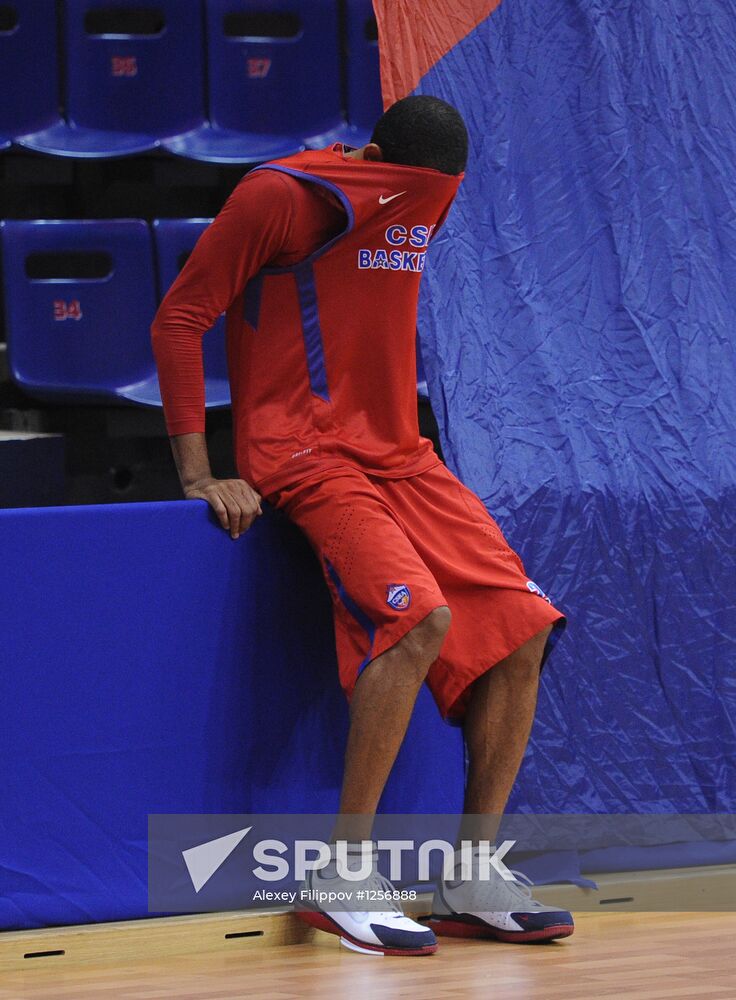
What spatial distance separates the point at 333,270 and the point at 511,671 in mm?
650

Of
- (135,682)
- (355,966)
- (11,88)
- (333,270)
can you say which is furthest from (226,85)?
(355,966)

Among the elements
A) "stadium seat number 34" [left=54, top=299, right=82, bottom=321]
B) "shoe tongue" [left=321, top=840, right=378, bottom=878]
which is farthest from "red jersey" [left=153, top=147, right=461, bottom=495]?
"stadium seat number 34" [left=54, top=299, right=82, bottom=321]

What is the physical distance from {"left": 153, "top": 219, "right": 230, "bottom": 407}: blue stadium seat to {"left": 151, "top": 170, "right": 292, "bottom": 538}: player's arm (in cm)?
100

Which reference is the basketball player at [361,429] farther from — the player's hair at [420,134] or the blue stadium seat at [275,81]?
the blue stadium seat at [275,81]

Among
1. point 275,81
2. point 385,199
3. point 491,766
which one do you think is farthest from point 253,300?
point 275,81

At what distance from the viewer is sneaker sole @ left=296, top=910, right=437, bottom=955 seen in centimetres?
206

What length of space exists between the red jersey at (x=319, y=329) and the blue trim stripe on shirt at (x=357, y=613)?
0.54ft

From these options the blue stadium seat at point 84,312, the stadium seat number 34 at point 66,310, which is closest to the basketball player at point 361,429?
the blue stadium seat at point 84,312

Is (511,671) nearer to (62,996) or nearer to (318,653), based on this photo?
(318,653)

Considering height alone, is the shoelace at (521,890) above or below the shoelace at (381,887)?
below

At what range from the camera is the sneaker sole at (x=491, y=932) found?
2.16 meters

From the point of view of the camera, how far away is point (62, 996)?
1836mm

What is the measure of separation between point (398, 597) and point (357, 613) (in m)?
0.07

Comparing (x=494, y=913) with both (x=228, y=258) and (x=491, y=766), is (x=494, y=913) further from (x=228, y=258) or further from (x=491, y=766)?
(x=228, y=258)
